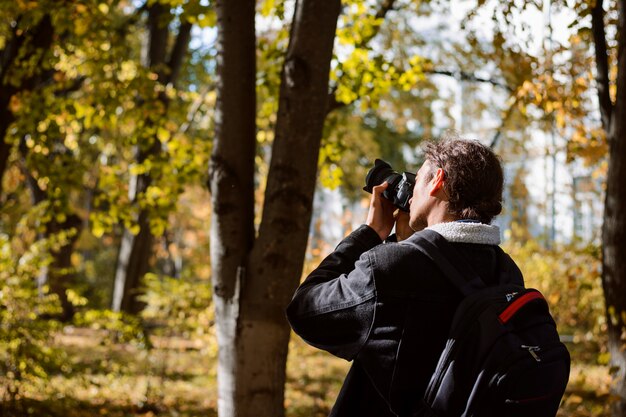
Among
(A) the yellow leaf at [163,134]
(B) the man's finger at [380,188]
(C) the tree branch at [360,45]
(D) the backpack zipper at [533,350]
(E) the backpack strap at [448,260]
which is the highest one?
(C) the tree branch at [360,45]

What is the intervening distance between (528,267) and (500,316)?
13400mm

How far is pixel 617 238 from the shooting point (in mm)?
5277

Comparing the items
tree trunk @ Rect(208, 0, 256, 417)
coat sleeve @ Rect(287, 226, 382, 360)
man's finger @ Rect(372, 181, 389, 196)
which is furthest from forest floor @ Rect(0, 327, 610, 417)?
coat sleeve @ Rect(287, 226, 382, 360)

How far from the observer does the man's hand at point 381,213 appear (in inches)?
86.7

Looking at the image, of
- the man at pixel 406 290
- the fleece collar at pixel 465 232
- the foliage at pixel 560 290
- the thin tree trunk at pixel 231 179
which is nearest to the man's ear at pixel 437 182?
the man at pixel 406 290

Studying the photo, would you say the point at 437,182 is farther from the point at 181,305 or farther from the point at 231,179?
the point at 181,305

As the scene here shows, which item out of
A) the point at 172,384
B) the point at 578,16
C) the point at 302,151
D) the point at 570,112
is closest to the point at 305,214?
the point at 302,151

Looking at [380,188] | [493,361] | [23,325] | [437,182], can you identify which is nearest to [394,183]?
[380,188]

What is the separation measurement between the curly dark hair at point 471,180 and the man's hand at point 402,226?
23cm

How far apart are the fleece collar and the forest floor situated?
12.0 ft

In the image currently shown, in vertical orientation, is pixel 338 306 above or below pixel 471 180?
below

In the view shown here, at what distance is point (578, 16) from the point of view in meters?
5.06

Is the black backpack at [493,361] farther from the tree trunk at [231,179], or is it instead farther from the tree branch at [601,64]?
the tree branch at [601,64]

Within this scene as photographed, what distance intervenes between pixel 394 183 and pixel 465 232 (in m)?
0.35
